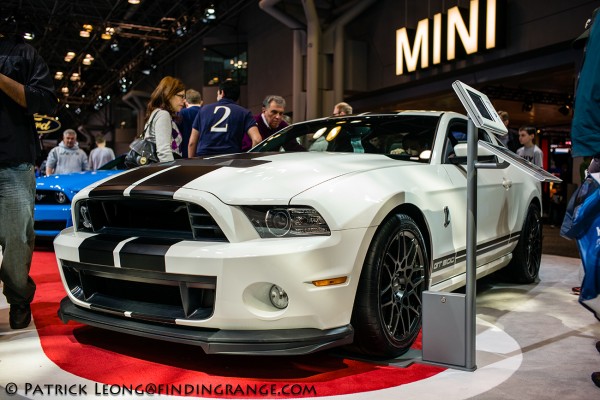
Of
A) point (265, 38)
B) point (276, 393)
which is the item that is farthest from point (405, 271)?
point (265, 38)

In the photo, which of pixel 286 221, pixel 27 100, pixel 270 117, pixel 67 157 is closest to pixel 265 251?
pixel 286 221

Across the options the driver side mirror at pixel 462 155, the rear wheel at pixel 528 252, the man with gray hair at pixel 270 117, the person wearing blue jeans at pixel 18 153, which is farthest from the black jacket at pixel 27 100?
the rear wheel at pixel 528 252

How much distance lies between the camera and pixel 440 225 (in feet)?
10.4

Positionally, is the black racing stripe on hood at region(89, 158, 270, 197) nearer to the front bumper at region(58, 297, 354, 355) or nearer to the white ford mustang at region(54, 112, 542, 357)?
the white ford mustang at region(54, 112, 542, 357)

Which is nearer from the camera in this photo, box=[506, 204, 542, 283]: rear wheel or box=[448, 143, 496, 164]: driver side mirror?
box=[448, 143, 496, 164]: driver side mirror

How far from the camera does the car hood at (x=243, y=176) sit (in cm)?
248

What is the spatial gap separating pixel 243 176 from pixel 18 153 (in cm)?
138

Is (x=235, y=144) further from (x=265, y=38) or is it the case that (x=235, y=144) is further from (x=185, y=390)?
(x=265, y=38)

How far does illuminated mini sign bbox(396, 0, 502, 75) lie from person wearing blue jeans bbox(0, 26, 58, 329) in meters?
8.88

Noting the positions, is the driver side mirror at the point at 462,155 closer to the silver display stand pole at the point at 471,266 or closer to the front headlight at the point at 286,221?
the silver display stand pole at the point at 471,266

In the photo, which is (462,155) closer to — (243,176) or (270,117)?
(243,176)

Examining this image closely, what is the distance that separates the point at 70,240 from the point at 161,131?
1672 millimetres

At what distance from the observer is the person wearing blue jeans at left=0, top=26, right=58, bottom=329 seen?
3.16 meters

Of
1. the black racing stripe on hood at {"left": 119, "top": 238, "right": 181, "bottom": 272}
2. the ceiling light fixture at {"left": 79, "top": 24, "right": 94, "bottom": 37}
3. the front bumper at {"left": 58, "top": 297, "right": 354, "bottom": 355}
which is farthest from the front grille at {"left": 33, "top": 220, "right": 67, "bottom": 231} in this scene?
the ceiling light fixture at {"left": 79, "top": 24, "right": 94, "bottom": 37}
